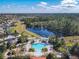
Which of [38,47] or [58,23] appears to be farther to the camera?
[58,23]

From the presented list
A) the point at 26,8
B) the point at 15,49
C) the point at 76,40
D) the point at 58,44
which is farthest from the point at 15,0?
the point at 76,40

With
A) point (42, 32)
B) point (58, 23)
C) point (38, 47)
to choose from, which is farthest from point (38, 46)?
point (58, 23)

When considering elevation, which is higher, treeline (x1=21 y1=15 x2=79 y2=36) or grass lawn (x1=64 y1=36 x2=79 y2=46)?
treeline (x1=21 y1=15 x2=79 y2=36)

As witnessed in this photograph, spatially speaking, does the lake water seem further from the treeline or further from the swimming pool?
the swimming pool

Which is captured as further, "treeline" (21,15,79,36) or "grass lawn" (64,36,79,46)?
"treeline" (21,15,79,36)

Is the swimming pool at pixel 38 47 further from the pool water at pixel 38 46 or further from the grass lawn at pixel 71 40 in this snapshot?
the grass lawn at pixel 71 40

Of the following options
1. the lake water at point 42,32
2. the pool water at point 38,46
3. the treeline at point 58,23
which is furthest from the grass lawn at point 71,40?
the pool water at point 38,46

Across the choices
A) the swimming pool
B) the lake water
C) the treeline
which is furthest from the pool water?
the treeline

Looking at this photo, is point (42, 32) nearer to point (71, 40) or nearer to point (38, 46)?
point (38, 46)
